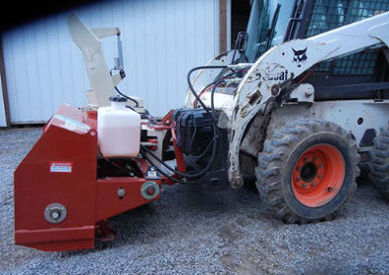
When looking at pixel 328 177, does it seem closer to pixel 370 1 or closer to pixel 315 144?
pixel 315 144

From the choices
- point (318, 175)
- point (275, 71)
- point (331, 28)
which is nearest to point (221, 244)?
point (318, 175)

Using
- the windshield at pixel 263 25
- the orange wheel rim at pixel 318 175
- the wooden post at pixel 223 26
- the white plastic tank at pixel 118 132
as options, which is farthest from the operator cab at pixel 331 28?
the wooden post at pixel 223 26

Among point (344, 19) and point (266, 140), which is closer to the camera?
point (266, 140)

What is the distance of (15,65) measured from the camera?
8328mm

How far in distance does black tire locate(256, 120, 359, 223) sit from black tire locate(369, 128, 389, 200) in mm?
387

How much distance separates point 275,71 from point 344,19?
3.35 ft

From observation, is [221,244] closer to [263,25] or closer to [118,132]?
[118,132]

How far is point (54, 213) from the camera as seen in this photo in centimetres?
233

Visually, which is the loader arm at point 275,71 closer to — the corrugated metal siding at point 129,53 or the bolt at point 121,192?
the bolt at point 121,192

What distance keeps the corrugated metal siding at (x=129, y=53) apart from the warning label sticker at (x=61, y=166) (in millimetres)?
5683

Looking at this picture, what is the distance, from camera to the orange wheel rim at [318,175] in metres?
2.89

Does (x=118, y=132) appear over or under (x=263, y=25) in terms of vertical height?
under

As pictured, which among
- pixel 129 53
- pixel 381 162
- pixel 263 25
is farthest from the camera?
pixel 129 53

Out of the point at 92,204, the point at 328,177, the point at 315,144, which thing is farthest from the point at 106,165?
the point at 328,177
